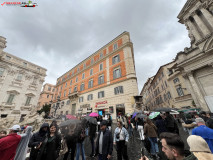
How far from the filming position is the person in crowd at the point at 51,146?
2.50 meters

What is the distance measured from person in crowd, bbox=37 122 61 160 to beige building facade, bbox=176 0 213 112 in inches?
552

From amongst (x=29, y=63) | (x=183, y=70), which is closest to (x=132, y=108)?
(x=183, y=70)

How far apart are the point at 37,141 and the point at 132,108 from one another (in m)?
12.6

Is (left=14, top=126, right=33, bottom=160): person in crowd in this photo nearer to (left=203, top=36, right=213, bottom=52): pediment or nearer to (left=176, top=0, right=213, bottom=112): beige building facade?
(left=176, top=0, right=213, bottom=112): beige building facade

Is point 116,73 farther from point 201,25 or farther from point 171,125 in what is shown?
point 171,125

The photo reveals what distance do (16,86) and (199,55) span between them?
35453mm

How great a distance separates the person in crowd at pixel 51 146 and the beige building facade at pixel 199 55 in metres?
14.0

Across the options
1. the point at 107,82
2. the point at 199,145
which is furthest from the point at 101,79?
the point at 199,145

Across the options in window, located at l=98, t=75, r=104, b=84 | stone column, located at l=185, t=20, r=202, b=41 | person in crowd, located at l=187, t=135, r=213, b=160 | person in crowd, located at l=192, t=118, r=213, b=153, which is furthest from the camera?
window, located at l=98, t=75, r=104, b=84

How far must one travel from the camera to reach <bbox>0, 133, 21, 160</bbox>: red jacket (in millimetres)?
2193

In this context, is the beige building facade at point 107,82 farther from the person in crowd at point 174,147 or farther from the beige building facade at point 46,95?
the beige building facade at point 46,95

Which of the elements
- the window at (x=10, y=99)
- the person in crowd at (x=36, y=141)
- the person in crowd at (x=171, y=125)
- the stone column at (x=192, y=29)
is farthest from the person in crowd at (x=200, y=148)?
the window at (x=10, y=99)

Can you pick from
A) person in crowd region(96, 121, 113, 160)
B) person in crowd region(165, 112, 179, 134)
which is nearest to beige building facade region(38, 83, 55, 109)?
person in crowd region(96, 121, 113, 160)

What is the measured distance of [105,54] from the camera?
2145 centimetres
